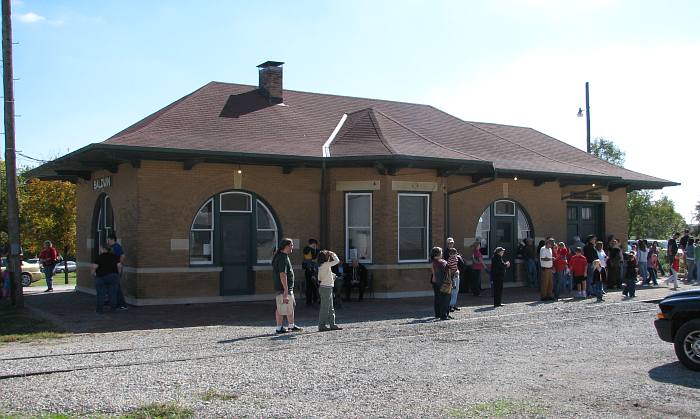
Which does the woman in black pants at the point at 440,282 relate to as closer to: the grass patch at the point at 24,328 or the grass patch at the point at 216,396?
the grass patch at the point at 24,328

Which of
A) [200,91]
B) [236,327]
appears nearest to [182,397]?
[236,327]

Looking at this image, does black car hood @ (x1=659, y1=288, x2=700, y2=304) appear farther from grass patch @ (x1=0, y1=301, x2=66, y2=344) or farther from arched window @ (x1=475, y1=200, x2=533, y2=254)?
arched window @ (x1=475, y1=200, x2=533, y2=254)

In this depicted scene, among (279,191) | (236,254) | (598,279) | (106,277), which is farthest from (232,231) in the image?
(598,279)

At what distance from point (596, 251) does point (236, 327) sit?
1089 centimetres

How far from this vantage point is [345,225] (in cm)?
1938

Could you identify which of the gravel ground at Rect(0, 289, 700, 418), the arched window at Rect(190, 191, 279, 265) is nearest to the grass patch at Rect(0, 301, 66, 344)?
the gravel ground at Rect(0, 289, 700, 418)

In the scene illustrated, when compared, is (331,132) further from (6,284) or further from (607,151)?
(607,151)

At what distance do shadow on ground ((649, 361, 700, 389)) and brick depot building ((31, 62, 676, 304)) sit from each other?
941cm

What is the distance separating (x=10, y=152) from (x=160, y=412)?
39.6 ft

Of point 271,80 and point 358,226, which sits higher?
point 271,80

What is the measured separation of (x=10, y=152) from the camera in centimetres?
1698

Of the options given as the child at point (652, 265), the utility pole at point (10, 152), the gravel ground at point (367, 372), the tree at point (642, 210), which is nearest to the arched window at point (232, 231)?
the utility pole at point (10, 152)

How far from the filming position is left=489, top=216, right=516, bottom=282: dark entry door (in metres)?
22.2

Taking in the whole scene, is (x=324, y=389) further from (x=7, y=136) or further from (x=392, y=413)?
(x=7, y=136)
